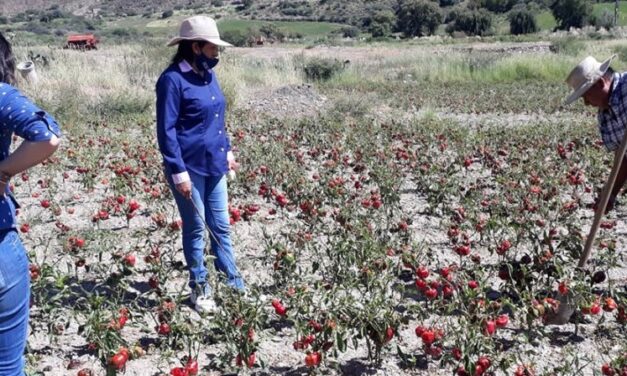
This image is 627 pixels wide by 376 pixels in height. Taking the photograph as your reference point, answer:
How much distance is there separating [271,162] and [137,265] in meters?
2.76

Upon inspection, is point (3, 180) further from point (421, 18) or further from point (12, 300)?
point (421, 18)

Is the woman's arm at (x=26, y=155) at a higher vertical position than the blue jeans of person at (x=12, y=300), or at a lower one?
higher

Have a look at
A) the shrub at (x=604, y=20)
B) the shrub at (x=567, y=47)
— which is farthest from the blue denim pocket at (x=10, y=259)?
the shrub at (x=604, y=20)

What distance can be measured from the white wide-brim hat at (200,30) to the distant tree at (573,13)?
5495 cm

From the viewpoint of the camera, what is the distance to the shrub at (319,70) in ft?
68.8

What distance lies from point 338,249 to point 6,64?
2373 millimetres

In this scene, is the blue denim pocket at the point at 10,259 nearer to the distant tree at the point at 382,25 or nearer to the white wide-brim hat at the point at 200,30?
the white wide-brim hat at the point at 200,30

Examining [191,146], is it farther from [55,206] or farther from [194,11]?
[194,11]

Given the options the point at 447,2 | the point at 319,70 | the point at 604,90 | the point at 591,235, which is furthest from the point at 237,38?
the point at 591,235

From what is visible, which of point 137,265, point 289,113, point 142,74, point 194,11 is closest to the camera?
point 137,265

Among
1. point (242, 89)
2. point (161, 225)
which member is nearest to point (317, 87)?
point (242, 89)

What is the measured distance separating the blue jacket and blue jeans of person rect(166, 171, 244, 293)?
111 millimetres

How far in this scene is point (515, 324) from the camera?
3848mm

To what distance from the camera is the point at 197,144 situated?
12.7ft
